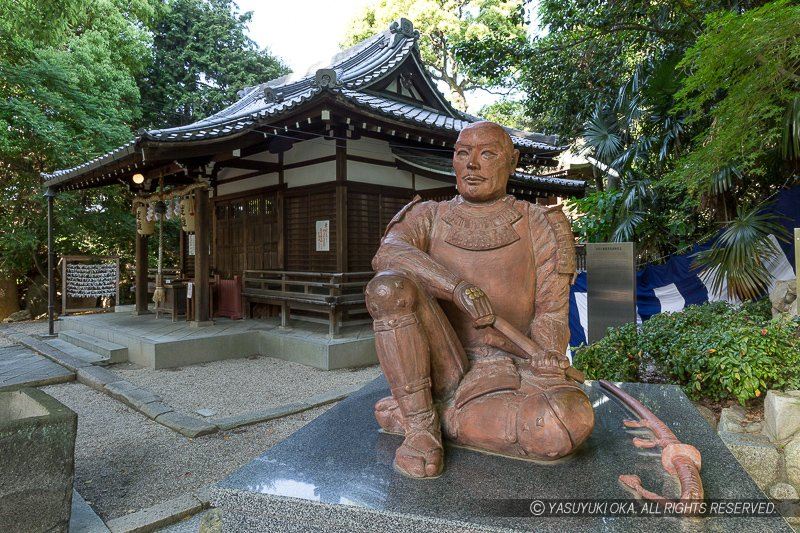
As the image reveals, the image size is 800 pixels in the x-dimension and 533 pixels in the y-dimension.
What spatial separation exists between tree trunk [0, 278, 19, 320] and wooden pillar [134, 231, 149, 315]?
5705mm

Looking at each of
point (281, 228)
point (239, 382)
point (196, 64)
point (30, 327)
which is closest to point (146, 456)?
point (239, 382)

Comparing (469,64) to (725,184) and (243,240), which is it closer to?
(725,184)

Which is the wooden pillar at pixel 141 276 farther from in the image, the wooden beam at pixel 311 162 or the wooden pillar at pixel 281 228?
the wooden beam at pixel 311 162

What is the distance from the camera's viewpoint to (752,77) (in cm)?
457

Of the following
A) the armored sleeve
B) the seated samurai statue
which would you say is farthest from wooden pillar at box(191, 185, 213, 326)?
the armored sleeve

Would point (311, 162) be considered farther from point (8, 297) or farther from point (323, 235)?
point (8, 297)

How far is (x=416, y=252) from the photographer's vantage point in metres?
2.10

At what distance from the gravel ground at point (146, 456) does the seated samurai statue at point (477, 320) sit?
1.93 m

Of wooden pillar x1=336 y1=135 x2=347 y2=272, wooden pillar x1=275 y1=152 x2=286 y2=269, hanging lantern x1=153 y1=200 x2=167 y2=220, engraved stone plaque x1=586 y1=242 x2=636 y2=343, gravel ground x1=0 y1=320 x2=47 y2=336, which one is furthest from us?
gravel ground x1=0 y1=320 x2=47 y2=336

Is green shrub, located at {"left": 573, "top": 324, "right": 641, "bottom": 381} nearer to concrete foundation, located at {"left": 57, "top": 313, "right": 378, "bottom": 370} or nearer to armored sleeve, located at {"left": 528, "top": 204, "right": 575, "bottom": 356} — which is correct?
armored sleeve, located at {"left": 528, "top": 204, "right": 575, "bottom": 356}

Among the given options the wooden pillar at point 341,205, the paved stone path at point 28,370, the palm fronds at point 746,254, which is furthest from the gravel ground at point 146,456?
the palm fronds at point 746,254

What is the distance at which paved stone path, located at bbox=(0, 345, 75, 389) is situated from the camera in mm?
6213

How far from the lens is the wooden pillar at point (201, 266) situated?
26.1 feet

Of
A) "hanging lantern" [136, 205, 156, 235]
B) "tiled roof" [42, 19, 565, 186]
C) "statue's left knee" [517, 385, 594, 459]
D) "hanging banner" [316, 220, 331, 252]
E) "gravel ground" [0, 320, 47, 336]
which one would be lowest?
"gravel ground" [0, 320, 47, 336]
